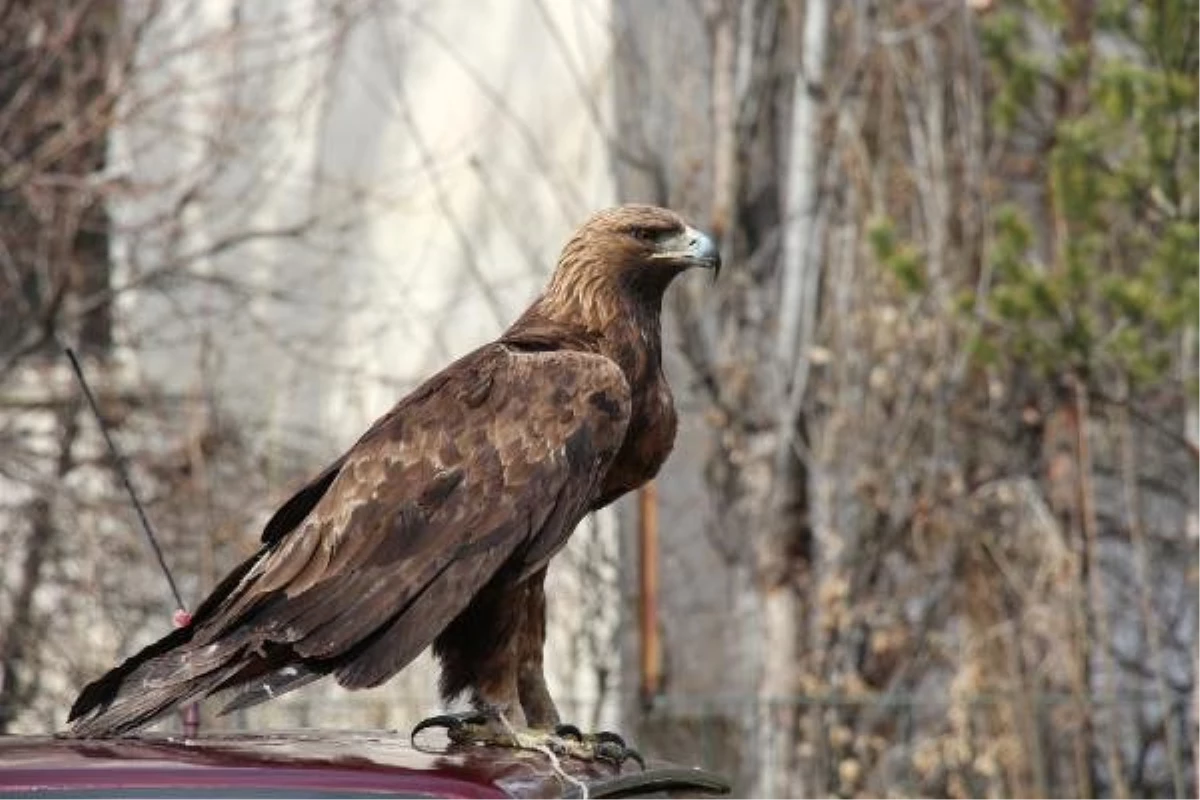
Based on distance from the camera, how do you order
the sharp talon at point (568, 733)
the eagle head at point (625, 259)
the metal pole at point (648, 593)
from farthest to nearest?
the metal pole at point (648, 593)
the eagle head at point (625, 259)
the sharp talon at point (568, 733)

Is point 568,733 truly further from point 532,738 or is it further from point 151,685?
point 151,685

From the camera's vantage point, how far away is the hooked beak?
251 inches

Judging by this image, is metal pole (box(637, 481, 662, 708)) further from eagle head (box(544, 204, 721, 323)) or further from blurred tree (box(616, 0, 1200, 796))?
eagle head (box(544, 204, 721, 323))

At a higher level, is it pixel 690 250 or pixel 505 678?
pixel 690 250

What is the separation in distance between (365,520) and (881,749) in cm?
661

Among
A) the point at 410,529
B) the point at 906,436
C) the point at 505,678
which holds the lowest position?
the point at 505,678

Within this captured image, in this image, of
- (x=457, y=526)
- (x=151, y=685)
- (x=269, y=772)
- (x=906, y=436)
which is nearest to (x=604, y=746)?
(x=457, y=526)

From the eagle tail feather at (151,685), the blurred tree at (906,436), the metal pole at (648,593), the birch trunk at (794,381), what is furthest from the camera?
the metal pole at (648,593)

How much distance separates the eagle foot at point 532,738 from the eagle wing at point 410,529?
194 millimetres

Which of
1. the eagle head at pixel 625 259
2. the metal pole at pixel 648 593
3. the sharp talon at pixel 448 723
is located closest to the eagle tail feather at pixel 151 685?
the sharp talon at pixel 448 723

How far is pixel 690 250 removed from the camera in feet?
21.0

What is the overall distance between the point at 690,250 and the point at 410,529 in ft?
4.08

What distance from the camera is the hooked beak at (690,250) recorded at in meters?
6.38

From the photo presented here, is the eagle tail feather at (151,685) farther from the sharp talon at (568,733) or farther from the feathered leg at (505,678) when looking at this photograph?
the sharp talon at (568,733)
